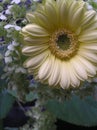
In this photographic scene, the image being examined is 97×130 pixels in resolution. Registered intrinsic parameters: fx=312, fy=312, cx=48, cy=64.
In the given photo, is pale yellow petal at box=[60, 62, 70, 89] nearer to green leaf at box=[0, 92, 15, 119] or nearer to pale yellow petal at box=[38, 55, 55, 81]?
pale yellow petal at box=[38, 55, 55, 81]

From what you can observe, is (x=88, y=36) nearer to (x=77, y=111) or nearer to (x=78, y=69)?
(x=78, y=69)

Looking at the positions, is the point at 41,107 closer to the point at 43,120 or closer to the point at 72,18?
the point at 43,120

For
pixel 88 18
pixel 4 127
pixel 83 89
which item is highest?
pixel 88 18

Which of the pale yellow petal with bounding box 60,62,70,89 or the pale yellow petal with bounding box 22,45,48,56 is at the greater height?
the pale yellow petal with bounding box 22,45,48,56

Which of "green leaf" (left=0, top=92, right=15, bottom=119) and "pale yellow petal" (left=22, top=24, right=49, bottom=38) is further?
"green leaf" (left=0, top=92, right=15, bottom=119)

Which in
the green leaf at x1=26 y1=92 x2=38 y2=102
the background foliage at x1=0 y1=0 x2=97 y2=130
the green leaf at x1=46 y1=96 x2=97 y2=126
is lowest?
the green leaf at x1=46 y1=96 x2=97 y2=126

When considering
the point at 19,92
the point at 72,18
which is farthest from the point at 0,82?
the point at 72,18

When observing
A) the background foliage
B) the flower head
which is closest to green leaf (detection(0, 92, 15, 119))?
the background foliage
